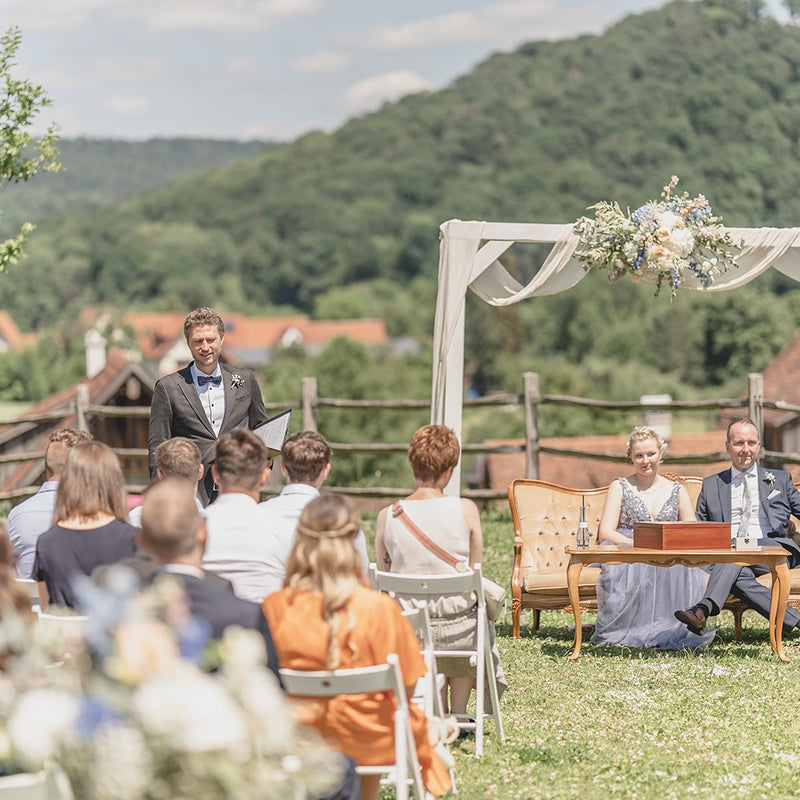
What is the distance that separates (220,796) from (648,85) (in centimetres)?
9524

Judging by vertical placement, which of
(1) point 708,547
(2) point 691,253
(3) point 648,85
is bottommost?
(1) point 708,547

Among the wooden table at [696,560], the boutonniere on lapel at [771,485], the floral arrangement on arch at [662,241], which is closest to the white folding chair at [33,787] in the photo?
the wooden table at [696,560]

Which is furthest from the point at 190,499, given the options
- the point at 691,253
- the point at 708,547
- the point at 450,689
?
the point at 691,253

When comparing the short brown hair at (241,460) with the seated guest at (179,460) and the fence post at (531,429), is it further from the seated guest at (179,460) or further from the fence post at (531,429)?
the fence post at (531,429)

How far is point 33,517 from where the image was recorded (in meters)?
5.81

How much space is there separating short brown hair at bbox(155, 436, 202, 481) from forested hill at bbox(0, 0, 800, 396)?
211ft

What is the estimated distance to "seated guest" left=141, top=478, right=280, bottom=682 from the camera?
3.62 m

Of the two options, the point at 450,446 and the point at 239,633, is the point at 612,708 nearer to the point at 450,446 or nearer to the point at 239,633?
the point at 450,446

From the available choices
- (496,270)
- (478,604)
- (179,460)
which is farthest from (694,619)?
(179,460)

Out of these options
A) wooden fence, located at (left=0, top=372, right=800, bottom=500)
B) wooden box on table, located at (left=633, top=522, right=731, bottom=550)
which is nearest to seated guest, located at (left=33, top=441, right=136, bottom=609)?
wooden box on table, located at (left=633, top=522, right=731, bottom=550)

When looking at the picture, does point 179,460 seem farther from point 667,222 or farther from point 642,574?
point 667,222

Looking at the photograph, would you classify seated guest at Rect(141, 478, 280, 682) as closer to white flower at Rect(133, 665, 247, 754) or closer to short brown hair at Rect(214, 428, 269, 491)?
short brown hair at Rect(214, 428, 269, 491)

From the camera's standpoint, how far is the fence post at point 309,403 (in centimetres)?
1366

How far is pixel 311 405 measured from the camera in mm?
13711
